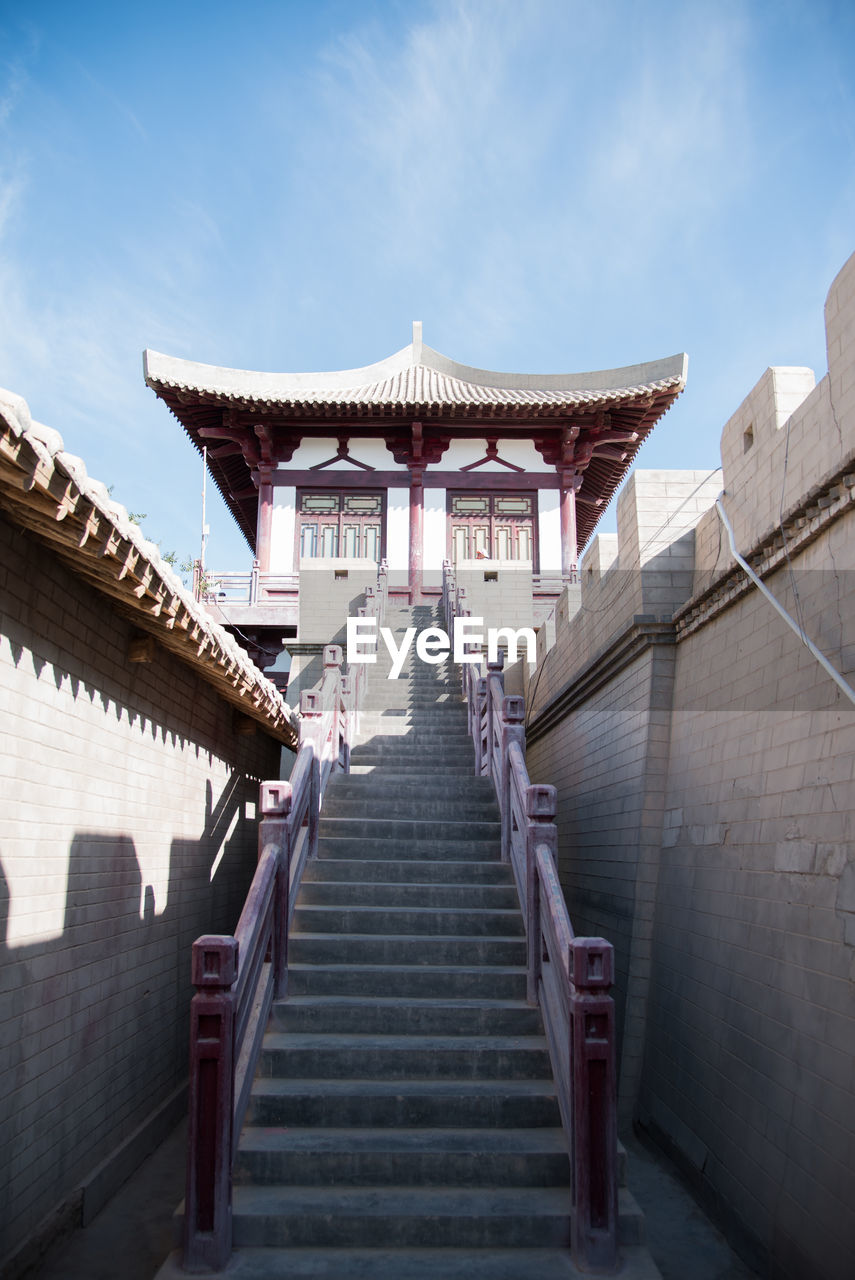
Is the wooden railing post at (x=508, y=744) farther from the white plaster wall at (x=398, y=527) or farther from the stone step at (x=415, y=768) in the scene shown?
the white plaster wall at (x=398, y=527)

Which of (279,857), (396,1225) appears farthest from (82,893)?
(396,1225)

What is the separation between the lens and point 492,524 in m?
18.7

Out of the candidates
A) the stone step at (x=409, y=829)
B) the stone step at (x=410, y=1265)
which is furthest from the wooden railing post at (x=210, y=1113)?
the stone step at (x=409, y=829)

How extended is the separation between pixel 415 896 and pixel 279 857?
1347mm

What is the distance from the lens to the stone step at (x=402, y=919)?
20.1ft

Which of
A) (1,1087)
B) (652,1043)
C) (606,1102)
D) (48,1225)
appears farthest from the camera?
(652,1043)

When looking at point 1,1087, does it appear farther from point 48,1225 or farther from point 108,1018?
point 108,1018

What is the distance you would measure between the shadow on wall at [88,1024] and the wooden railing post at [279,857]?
3.54 feet

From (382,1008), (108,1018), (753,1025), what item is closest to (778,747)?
(753,1025)

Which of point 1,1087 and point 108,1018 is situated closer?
point 1,1087

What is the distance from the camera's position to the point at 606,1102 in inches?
162

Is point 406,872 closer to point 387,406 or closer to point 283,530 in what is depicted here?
point 387,406

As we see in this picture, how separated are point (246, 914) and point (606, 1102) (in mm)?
1894

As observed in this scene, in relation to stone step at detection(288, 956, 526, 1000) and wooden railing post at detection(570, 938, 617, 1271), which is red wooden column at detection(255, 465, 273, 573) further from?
wooden railing post at detection(570, 938, 617, 1271)
